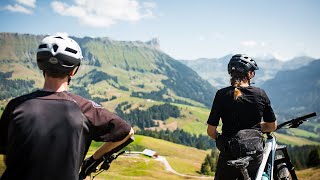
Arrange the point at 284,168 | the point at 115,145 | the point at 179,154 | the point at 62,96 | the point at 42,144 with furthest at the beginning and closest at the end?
the point at 179,154 → the point at 284,168 → the point at 115,145 → the point at 62,96 → the point at 42,144

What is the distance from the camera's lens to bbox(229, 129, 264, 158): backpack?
25.2ft

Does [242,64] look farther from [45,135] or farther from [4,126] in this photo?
[4,126]

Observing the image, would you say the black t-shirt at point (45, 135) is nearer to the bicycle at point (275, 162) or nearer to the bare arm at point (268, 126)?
the bicycle at point (275, 162)

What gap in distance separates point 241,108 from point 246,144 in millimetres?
1083

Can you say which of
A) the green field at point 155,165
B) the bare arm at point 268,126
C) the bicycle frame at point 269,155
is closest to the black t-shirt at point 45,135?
the bicycle frame at point 269,155

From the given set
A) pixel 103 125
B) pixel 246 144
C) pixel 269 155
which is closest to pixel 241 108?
pixel 246 144

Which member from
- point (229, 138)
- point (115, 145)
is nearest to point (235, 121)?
point (229, 138)

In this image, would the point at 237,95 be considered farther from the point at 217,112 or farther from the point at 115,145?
the point at 115,145

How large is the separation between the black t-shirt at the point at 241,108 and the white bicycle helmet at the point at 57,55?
457cm

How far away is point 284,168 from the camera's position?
9.32 m

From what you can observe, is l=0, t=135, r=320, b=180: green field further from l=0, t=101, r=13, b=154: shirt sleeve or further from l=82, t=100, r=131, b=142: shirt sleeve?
l=82, t=100, r=131, b=142: shirt sleeve

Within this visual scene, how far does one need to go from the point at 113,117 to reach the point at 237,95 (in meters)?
4.28

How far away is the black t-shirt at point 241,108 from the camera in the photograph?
841 centimetres

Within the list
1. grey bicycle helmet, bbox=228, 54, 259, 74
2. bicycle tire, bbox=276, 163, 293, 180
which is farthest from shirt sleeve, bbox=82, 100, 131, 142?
Result: bicycle tire, bbox=276, 163, 293, 180
